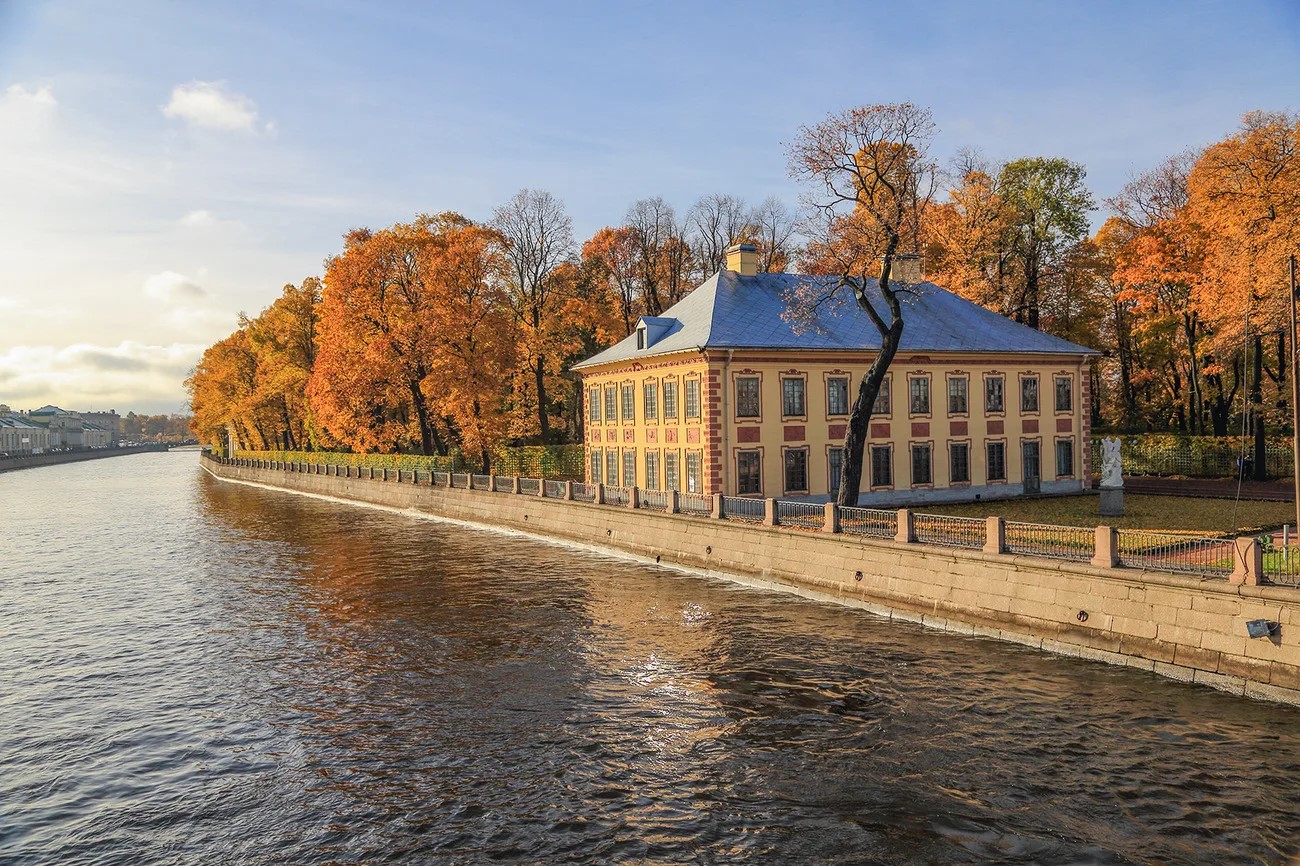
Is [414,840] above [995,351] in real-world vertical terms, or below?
below

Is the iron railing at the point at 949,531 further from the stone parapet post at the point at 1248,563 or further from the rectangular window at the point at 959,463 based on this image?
the rectangular window at the point at 959,463

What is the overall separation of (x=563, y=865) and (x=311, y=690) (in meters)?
9.61

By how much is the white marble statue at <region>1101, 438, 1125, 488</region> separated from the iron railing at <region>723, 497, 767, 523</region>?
→ 14152 mm

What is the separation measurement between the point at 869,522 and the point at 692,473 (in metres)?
13.0

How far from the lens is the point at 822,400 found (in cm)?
3844

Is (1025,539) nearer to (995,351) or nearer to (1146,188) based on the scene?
(995,351)

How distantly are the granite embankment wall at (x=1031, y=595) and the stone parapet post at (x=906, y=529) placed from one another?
0.67 feet

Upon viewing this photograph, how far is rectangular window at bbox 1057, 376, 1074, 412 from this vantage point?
4434cm

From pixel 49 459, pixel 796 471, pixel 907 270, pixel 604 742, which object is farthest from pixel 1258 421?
pixel 49 459

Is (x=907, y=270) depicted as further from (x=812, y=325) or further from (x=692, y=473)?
(x=692, y=473)

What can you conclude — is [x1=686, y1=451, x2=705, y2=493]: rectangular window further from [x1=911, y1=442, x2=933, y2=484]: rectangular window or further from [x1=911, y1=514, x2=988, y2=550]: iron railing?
[x1=911, y1=514, x2=988, y2=550]: iron railing

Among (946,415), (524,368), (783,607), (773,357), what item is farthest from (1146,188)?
(783,607)

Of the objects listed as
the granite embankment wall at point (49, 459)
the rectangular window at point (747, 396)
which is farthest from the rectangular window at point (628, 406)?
the granite embankment wall at point (49, 459)

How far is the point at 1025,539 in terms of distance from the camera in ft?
69.9
